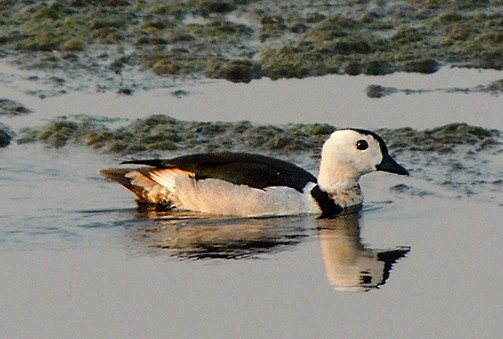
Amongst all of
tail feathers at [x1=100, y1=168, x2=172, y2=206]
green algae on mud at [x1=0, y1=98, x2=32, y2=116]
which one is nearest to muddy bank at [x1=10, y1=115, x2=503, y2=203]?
green algae on mud at [x1=0, y1=98, x2=32, y2=116]

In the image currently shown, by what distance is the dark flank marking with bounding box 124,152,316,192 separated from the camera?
445 inches

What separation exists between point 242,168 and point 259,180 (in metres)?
0.14

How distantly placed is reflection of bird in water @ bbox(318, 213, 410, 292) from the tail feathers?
1219 millimetres

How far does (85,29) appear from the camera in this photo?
1577 cm

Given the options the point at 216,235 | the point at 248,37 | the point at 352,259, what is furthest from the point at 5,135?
the point at 352,259

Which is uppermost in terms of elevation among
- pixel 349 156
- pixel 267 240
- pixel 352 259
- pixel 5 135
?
pixel 5 135

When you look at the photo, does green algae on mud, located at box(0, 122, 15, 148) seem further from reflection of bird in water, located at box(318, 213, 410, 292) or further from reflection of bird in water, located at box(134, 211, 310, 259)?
reflection of bird in water, located at box(318, 213, 410, 292)

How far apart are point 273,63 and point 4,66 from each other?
7.86ft

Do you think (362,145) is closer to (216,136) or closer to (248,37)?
(216,136)

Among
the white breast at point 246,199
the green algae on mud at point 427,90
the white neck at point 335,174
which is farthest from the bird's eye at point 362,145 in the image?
the green algae on mud at point 427,90

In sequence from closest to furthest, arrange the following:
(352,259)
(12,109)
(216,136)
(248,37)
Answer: (352,259), (216,136), (12,109), (248,37)

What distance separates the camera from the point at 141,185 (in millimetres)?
11617

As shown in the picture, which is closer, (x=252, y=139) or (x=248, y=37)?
(x=252, y=139)

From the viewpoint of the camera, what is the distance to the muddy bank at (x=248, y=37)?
1470 centimetres
